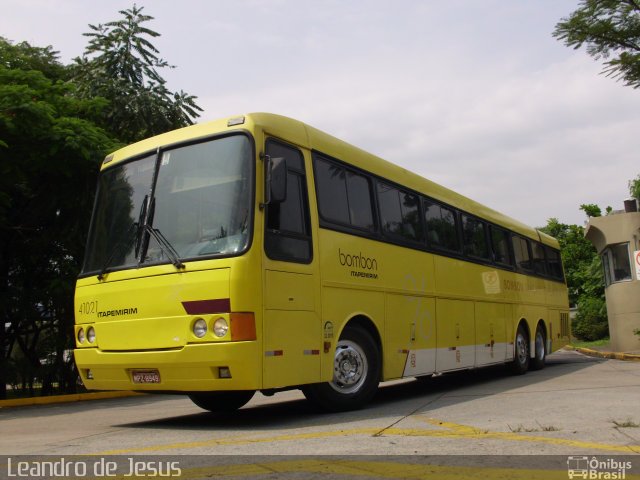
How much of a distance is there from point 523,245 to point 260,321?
1106 cm

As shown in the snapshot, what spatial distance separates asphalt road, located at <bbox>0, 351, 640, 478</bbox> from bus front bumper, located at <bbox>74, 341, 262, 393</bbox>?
1.64 ft

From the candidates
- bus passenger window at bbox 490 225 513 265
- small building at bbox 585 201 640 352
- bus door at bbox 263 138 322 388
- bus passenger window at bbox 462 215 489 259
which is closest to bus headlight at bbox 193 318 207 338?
bus door at bbox 263 138 322 388

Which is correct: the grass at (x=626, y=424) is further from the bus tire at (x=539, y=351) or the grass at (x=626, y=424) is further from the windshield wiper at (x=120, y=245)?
the bus tire at (x=539, y=351)

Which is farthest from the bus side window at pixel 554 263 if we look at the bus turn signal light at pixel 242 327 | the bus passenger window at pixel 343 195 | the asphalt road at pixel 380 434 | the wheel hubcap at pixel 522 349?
the bus turn signal light at pixel 242 327

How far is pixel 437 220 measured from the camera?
11.5 metres

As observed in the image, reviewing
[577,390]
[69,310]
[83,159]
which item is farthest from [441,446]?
[69,310]

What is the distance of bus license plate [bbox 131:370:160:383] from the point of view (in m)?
7.25

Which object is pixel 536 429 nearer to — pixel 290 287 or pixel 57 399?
pixel 290 287

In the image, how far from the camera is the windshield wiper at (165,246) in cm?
719

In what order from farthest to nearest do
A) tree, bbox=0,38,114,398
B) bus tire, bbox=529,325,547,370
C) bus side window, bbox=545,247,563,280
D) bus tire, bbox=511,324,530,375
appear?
bus side window, bbox=545,247,563,280 → bus tire, bbox=529,325,547,370 → bus tire, bbox=511,324,530,375 → tree, bbox=0,38,114,398

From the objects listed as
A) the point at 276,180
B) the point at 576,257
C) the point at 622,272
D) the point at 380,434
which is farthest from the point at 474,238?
the point at 576,257

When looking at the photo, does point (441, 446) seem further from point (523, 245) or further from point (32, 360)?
point (32, 360)

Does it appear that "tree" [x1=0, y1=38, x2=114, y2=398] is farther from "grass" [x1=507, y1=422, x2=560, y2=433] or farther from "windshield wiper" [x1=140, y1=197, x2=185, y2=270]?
"grass" [x1=507, y1=422, x2=560, y2=433]

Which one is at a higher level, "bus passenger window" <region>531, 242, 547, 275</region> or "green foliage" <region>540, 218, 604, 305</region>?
"green foliage" <region>540, 218, 604, 305</region>
